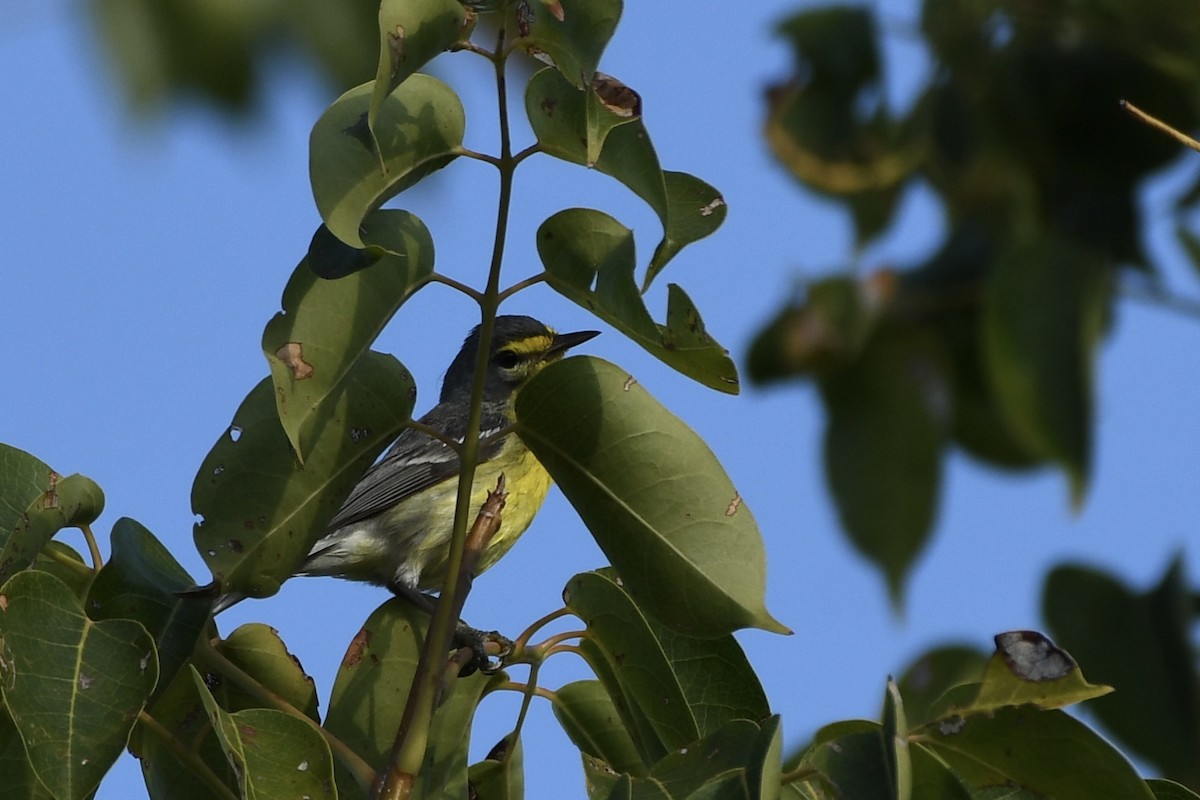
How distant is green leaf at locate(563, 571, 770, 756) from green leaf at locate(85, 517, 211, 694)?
627mm

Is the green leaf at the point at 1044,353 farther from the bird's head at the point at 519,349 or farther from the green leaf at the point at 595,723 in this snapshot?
the bird's head at the point at 519,349

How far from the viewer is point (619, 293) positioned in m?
2.24

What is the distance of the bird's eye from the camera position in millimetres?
7070

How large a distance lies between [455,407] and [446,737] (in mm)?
4825

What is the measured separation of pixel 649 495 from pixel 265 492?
61 cm

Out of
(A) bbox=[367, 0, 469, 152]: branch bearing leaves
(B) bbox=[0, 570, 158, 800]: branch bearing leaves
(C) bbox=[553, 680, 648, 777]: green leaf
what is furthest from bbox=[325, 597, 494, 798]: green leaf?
(A) bbox=[367, 0, 469, 152]: branch bearing leaves

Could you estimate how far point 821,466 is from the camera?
441 centimetres

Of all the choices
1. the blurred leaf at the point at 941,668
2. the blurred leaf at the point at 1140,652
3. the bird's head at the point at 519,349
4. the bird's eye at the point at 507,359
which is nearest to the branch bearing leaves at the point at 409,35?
the blurred leaf at the point at 1140,652

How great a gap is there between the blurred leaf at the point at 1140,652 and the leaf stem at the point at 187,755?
6.04 feet

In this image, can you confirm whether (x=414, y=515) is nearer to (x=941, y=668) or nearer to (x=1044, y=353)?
(x=941, y=668)

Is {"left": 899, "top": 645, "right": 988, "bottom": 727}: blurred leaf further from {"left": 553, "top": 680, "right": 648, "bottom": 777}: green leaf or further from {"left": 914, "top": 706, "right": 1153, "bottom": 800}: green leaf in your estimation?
{"left": 914, "top": 706, "right": 1153, "bottom": 800}: green leaf

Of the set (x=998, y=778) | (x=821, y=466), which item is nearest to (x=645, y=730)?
(x=998, y=778)

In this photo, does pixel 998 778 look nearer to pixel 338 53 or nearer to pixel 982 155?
pixel 982 155

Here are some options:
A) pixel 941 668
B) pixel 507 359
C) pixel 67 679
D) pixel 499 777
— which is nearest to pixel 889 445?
pixel 941 668
